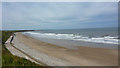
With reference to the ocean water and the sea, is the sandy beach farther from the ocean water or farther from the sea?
the ocean water

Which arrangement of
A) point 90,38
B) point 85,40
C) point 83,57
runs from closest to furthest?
point 83,57 → point 85,40 → point 90,38

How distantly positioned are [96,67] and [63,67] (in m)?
2.42

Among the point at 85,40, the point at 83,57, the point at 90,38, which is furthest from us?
the point at 90,38

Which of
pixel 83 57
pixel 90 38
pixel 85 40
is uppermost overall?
pixel 83 57

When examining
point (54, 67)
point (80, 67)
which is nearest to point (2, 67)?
point (54, 67)

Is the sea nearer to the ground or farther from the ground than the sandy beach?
nearer to the ground

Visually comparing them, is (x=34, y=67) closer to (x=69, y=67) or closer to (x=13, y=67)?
(x=13, y=67)

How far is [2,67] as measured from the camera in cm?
510

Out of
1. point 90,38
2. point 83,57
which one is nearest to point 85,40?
point 90,38

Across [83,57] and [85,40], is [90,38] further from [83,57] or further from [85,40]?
[83,57]

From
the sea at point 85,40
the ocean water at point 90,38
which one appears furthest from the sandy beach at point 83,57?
the ocean water at point 90,38

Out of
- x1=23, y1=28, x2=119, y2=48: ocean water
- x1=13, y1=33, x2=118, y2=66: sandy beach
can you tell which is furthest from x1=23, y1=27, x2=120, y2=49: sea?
x1=13, y1=33, x2=118, y2=66: sandy beach

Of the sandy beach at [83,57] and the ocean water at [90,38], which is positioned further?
the ocean water at [90,38]

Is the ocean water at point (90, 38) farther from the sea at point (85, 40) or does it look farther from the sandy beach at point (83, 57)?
the sandy beach at point (83, 57)
